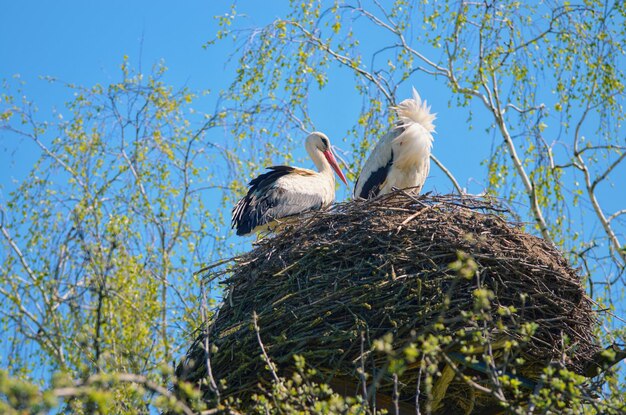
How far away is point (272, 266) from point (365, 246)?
0.59 meters

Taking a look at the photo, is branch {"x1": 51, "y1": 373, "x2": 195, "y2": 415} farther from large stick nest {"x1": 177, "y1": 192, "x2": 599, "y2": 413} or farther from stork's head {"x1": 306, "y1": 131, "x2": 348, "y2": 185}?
stork's head {"x1": 306, "y1": 131, "x2": 348, "y2": 185}

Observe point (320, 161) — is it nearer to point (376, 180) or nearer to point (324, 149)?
point (324, 149)

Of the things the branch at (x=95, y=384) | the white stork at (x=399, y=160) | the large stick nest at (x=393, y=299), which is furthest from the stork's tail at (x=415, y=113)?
the branch at (x=95, y=384)

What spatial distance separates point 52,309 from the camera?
10.8 m

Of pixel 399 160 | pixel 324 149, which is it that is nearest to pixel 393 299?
pixel 399 160

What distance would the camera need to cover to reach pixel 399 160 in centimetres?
916

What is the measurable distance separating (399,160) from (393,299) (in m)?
Result: 3.08

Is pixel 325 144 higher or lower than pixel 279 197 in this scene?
higher

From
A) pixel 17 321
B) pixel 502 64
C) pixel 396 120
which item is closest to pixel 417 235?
pixel 396 120

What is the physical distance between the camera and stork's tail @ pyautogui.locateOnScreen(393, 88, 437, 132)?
9508 millimetres

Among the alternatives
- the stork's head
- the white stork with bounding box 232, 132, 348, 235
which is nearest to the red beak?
the stork's head

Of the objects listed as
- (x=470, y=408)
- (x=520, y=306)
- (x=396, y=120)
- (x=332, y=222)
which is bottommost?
(x=470, y=408)

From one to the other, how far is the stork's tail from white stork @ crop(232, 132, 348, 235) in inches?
36.7

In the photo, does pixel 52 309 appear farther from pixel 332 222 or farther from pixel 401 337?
pixel 401 337
